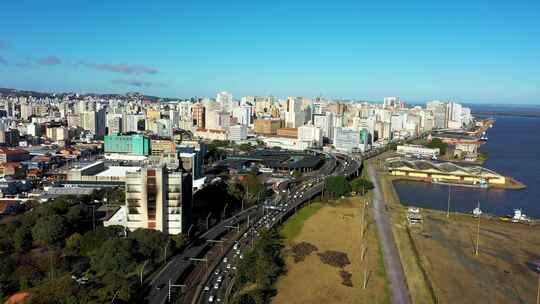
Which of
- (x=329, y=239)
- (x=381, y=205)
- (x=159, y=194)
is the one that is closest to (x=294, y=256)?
(x=329, y=239)

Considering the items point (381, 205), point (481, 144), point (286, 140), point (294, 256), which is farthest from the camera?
point (481, 144)

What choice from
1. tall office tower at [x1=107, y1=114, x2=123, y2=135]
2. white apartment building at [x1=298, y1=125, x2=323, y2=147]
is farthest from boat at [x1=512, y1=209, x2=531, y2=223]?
tall office tower at [x1=107, y1=114, x2=123, y2=135]

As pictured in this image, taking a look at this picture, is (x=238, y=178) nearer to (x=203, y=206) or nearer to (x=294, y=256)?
(x=203, y=206)

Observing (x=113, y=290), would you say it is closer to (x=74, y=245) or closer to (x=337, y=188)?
(x=74, y=245)

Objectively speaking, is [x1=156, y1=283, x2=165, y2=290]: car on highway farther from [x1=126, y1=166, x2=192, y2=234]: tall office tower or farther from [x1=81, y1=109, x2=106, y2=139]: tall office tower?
[x1=81, y1=109, x2=106, y2=139]: tall office tower

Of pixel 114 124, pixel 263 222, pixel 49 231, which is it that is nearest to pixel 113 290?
pixel 49 231

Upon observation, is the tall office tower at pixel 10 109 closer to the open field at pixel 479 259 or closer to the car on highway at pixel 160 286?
the car on highway at pixel 160 286
